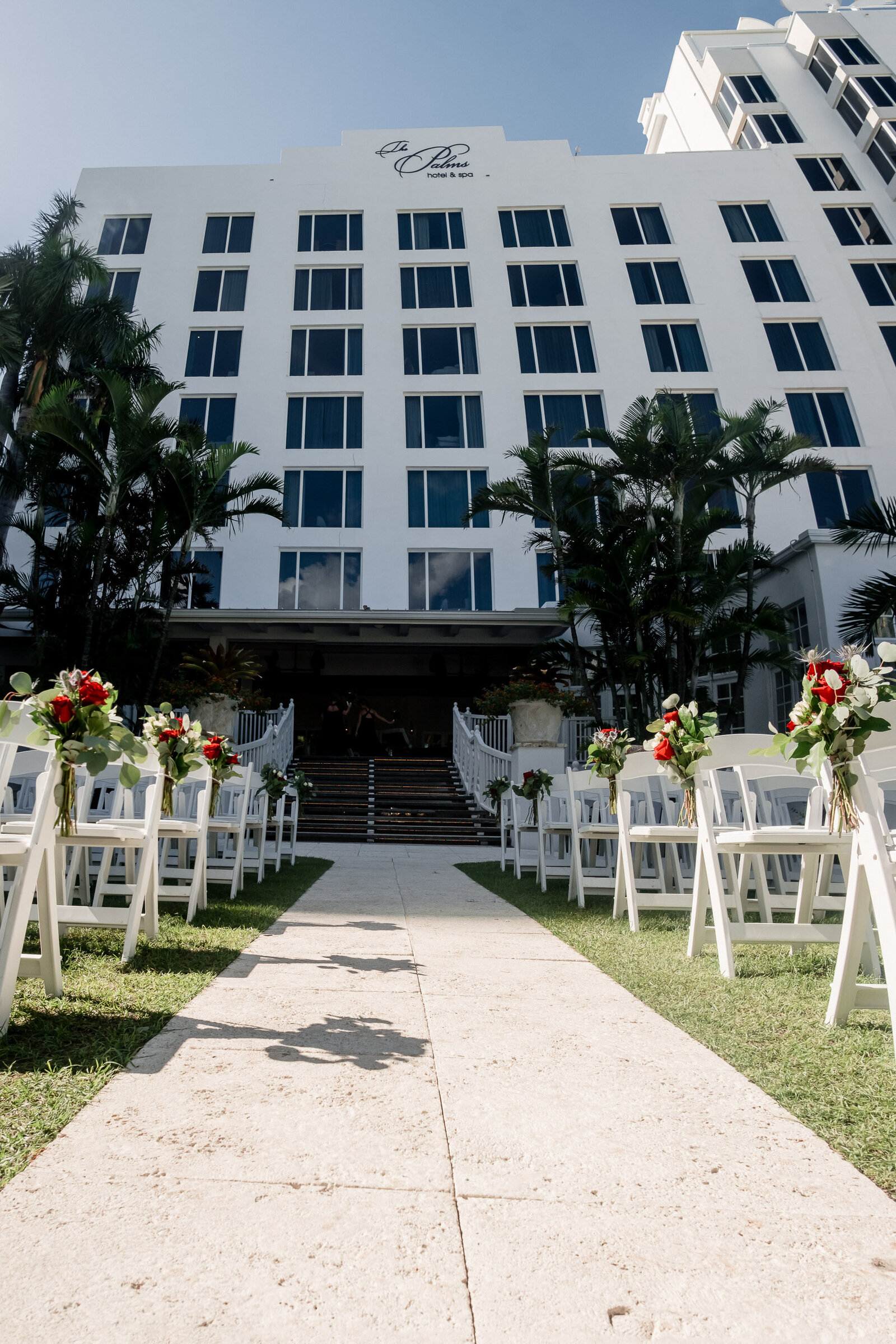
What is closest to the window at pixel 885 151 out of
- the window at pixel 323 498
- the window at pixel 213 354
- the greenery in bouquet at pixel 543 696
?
the window at pixel 323 498

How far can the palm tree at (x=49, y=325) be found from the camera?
A: 15445 mm

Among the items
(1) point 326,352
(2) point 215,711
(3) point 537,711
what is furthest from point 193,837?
(1) point 326,352

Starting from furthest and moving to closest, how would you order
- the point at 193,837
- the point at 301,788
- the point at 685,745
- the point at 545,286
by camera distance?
the point at 545,286, the point at 301,788, the point at 193,837, the point at 685,745

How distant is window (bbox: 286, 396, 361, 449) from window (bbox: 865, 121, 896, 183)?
18648mm

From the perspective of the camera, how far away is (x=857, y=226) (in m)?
24.6

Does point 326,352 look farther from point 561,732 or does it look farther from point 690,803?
point 690,803

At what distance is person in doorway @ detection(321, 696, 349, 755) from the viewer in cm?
1945

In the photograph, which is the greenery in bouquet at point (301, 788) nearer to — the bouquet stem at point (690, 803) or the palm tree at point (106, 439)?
the palm tree at point (106, 439)

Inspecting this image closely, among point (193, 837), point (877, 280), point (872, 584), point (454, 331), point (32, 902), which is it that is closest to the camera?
point (32, 902)

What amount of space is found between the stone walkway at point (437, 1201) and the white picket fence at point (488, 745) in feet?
39.4

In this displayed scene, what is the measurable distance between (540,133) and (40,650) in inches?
881

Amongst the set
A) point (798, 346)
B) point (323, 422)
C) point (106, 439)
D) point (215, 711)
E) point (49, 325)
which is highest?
point (798, 346)

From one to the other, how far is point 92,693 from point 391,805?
12961 millimetres

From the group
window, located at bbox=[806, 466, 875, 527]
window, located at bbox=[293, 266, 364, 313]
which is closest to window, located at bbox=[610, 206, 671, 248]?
window, located at bbox=[293, 266, 364, 313]
